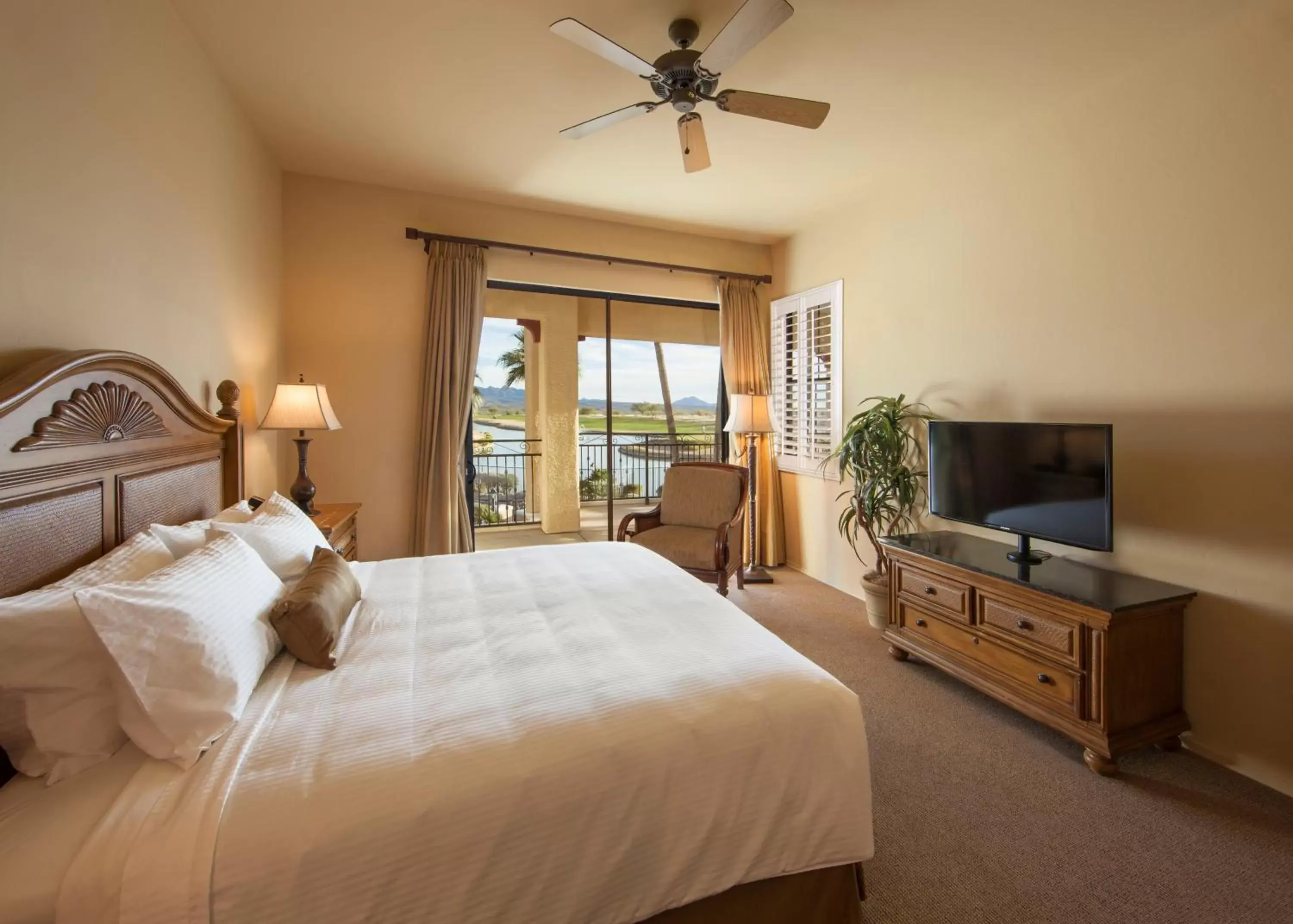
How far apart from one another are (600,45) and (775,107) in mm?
731

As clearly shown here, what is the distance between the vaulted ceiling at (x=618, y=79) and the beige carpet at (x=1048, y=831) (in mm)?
2869

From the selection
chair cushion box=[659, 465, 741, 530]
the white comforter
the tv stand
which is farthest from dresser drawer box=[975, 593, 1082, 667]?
chair cushion box=[659, 465, 741, 530]

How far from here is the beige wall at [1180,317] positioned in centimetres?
204

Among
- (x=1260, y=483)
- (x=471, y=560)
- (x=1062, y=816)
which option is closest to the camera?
(x=1062, y=816)

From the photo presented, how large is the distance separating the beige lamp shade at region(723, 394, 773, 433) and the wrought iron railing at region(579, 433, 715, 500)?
94 cm

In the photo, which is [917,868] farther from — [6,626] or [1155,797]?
[6,626]

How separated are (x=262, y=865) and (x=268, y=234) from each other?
3442mm

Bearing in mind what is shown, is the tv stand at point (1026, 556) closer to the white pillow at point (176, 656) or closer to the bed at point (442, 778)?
the bed at point (442, 778)

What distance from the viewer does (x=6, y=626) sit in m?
1.06

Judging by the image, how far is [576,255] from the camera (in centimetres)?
420

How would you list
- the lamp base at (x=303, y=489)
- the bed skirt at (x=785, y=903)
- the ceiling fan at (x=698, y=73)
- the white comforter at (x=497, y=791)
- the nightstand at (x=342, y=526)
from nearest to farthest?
the white comforter at (x=497, y=791) < the bed skirt at (x=785, y=903) < the ceiling fan at (x=698, y=73) < the nightstand at (x=342, y=526) < the lamp base at (x=303, y=489)

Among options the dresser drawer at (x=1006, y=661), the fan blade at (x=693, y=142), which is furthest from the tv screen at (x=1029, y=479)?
the fan blade at (x=693, y=142)

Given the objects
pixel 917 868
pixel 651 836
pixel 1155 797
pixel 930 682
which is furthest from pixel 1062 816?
pixel 651 836

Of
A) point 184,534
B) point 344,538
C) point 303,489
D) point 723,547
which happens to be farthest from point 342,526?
point 723,547
